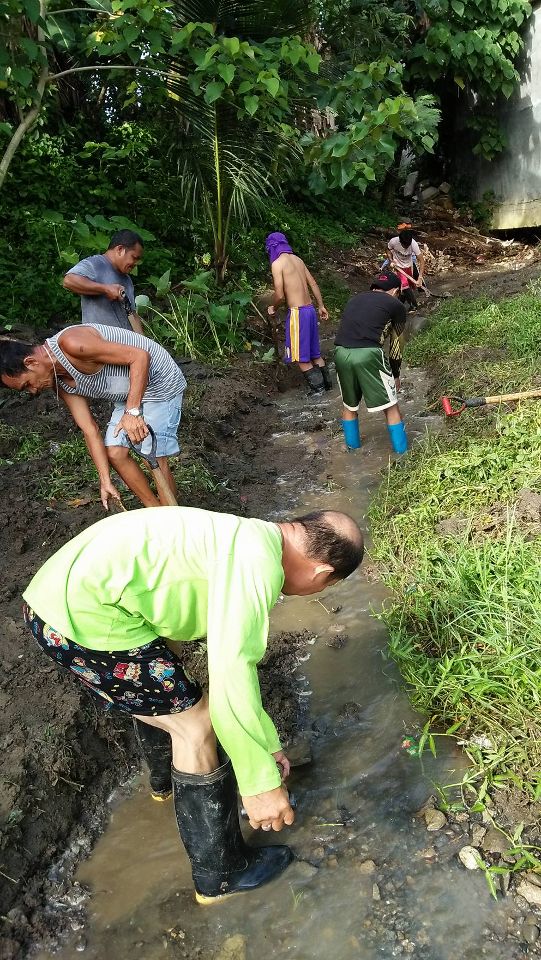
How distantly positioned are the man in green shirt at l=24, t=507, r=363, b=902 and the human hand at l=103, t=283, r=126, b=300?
107 inches

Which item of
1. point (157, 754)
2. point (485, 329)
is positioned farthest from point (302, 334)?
point (157, 754)

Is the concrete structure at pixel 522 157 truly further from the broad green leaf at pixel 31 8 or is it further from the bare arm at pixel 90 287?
the bare arm at pixel 90 287

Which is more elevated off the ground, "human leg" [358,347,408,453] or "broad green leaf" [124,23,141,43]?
"broad green leaf" [124,23,141,43]

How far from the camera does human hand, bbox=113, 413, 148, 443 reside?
3525 millimetres

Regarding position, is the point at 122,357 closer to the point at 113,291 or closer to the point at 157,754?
the point at 113,291

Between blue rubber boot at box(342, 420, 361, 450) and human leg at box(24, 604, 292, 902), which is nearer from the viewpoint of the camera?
human leg at box(24, 604, 292, 902)

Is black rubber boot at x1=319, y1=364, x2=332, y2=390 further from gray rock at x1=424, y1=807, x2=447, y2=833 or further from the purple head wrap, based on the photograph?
gray rock at x1=424, y1=807, x2=447, y2=833

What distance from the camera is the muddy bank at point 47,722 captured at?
233cm

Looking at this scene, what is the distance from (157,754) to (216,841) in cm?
52

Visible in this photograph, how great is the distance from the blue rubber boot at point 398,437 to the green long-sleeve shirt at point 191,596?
315 centimetres

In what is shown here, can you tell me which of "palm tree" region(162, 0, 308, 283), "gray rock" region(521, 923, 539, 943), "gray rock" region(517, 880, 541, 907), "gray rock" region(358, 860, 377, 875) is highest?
"palm tree" region(162, 0, 308, 283)

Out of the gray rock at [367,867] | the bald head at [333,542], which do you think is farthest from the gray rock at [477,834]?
the bald head at [333,542]

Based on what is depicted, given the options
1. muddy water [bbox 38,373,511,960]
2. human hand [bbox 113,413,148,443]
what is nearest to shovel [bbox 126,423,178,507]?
human hand [bbox 113,413,148,443]

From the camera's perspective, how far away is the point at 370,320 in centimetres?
463
